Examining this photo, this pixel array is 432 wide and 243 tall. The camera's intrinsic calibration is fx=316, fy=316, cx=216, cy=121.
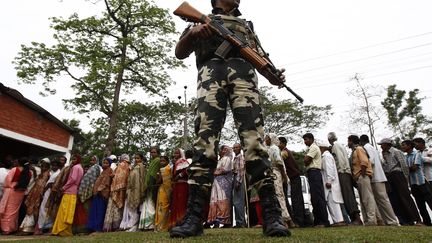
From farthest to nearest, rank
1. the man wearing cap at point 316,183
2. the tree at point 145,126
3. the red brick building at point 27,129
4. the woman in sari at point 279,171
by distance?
1. the tree at point 145,126
2. the red brick building at point 27,129
3. the woman in sari at point 279,171
4. the man wearing cap at point 316,183

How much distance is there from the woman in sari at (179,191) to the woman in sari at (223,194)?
3.12ft

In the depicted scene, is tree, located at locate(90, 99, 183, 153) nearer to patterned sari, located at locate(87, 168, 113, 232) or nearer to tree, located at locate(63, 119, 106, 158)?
tree, located at locate(63, 119, 106, 158)

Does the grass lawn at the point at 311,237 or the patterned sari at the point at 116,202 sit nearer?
the grass lawn at the point at 311,237

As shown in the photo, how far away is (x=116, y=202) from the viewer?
22.7 feet

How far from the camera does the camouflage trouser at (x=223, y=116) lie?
8.21 feet

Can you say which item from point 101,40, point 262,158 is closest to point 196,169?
point 262,158

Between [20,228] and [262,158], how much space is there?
7.15m

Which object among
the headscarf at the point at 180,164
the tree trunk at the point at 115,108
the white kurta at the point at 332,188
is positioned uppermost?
the tree trunk at the point at 115,108

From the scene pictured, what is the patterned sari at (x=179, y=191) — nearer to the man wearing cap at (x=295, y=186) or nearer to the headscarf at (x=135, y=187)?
the headscarf at (x=135, y=187)

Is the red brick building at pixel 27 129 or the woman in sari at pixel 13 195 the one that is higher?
the red brick building at pixel 27 129

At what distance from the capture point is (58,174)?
7.25 metres

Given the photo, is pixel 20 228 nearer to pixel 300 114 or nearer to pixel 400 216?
pixel 400 216

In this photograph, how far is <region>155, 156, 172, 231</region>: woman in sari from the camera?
Answer: 6.46 metres

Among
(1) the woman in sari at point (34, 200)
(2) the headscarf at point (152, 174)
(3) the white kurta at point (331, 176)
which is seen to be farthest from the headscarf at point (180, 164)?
(1) the woman in sari at point (34, 200)
